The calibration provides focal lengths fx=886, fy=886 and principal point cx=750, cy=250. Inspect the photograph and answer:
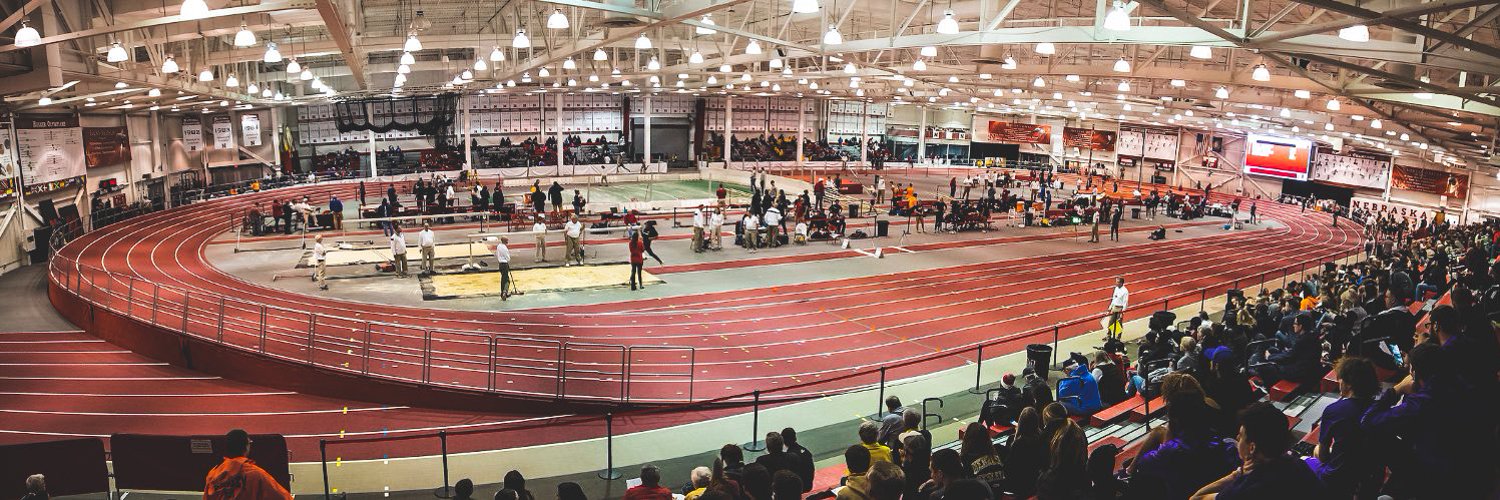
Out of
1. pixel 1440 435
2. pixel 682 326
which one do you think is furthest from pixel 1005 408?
pixel 682 326

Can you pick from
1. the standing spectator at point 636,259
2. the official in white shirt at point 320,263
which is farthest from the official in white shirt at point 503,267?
the official in white shirt at point 320,263

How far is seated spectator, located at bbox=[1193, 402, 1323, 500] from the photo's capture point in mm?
3840

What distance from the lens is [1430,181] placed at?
152ft

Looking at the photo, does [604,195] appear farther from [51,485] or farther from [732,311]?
[51,485]

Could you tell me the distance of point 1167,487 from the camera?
489 centimetres

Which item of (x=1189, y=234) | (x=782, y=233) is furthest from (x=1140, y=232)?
(x=782, y=233)

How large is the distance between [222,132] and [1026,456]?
42199 mm

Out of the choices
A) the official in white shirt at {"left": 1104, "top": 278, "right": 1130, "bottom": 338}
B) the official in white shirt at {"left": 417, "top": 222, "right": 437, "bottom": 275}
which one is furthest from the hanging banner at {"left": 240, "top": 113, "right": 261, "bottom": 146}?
the official in white shirt at {"left": 1104, "top": 278, "right": 1130, "bottom": 338}

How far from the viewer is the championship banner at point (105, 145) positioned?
2784 cm

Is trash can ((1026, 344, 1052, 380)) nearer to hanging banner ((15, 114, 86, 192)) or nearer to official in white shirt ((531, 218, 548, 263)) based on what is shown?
official in white shirt ((531, 218, 548, 263))

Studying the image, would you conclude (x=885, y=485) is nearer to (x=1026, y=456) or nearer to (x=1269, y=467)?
(x=1269, y=467)

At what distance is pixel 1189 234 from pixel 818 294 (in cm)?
2231

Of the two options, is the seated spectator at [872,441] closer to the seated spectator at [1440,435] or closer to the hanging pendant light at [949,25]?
the seated spectator at [1440,435]

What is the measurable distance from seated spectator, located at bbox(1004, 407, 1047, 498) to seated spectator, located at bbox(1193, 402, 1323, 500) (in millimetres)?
2212
